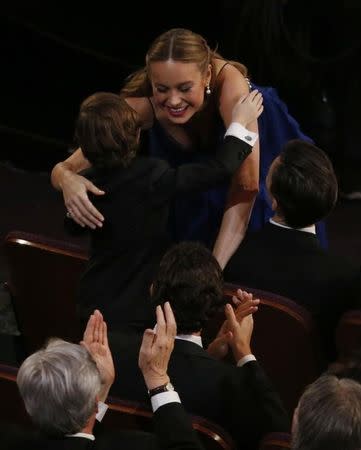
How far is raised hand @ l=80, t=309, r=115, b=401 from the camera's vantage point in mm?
2184

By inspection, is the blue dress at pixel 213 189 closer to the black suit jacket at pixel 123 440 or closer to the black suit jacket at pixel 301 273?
the black suit jacket at pixel 301 273

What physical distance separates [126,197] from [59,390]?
2.43ft

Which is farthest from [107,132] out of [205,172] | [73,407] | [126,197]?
[73,407]

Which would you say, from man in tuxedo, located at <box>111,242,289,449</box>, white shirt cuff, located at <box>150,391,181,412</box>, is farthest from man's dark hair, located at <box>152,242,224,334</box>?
white shirt cuff, located at <box>150,391,181,412</box>

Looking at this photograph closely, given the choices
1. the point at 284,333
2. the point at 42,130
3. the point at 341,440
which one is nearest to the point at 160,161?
the point at 284,333

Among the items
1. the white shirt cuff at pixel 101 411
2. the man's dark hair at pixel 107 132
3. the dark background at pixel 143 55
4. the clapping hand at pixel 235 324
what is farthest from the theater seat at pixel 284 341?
the dark background at pixel 143 55

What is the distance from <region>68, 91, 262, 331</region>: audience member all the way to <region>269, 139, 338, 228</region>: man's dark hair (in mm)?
113

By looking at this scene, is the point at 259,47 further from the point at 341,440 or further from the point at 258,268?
the point at 341,440

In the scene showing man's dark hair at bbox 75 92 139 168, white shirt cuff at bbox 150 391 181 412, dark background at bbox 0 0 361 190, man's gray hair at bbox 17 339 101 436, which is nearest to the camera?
man's gray hair at bbox 17 339 101 436

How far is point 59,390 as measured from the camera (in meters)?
1.98

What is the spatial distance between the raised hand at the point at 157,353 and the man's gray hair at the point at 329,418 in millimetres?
336

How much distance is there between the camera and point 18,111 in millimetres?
4977

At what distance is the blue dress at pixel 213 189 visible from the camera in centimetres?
322

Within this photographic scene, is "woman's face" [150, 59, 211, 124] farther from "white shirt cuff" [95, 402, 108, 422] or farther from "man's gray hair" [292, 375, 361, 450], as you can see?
"man's gray hair" [292, 375, 361, 450]
